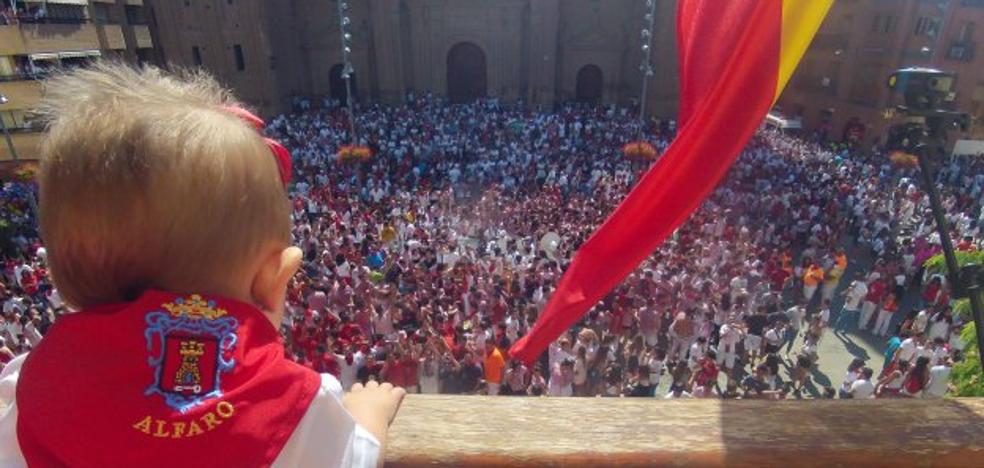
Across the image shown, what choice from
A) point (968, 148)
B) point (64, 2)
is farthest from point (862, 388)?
point (64, 2)

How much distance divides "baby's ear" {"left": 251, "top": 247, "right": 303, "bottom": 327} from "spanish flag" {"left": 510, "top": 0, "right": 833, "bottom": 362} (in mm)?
1823

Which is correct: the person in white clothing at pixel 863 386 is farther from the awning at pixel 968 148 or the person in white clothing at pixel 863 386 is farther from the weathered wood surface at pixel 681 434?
the awning at pixel 968 148

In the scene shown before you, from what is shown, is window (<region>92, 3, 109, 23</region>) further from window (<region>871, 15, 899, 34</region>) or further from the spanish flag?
window (<region>871, 15, 899, 34</region>)

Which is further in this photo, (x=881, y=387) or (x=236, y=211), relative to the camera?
(x=881, y=387)

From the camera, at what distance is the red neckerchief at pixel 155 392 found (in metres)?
0.92

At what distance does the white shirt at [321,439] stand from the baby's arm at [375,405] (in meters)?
0.19

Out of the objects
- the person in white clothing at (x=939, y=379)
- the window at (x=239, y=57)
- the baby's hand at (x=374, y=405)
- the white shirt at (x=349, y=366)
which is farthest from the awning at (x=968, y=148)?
Answer: the window at (x=239, y=57)

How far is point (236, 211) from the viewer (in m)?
1.00

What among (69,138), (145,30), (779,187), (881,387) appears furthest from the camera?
(145,30)

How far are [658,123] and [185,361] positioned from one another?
30312mm

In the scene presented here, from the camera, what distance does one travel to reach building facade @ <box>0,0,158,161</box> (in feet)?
71.0

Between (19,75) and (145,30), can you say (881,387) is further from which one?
(145,30)

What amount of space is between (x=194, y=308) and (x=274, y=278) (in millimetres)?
164

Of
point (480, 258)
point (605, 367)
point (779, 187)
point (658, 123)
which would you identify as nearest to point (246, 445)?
point (605, 367)
